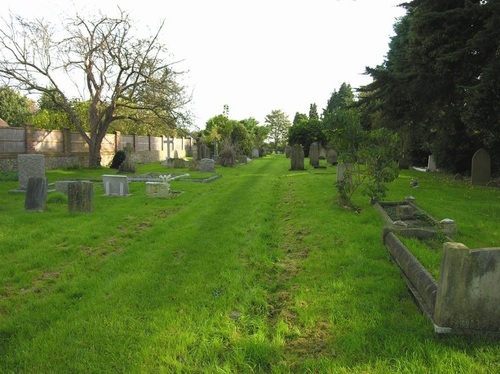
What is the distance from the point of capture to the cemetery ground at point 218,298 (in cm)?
308

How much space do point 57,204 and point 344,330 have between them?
935 centimetres

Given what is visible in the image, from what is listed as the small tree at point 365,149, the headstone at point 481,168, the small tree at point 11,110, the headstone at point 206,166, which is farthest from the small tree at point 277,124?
the small tree at point 365,149

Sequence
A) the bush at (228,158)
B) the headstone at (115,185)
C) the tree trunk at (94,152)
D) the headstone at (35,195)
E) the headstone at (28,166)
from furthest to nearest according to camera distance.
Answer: the bush at (228,158) < the tree trunk at (94,152) < the headstone at (28,166) < the headstone at (115,185) < the headstone at (35,195)

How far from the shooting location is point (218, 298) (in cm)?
425

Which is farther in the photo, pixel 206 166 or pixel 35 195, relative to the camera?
pixel 206 166

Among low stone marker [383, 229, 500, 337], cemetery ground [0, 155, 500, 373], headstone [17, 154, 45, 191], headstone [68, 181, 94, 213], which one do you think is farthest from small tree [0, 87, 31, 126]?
low stone marker [383, 229, 500, 337]

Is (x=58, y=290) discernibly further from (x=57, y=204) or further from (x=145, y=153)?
(x=145, y=153)

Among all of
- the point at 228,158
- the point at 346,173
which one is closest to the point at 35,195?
the point at 346,173

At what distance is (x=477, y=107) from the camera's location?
1262 centimetres

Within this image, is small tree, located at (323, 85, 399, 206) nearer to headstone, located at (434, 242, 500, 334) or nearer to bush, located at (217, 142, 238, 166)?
headstone, located at (434, 242, 500, 334)

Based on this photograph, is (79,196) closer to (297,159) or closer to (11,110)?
(297,159)

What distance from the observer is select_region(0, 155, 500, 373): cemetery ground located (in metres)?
3.08

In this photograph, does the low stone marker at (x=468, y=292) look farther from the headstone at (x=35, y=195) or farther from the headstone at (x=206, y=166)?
the headstone at (x=206, y=166)

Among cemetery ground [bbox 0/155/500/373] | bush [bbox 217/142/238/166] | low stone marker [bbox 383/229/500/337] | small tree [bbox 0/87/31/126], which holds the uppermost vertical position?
small tree [bbox 0/87/31/126]
